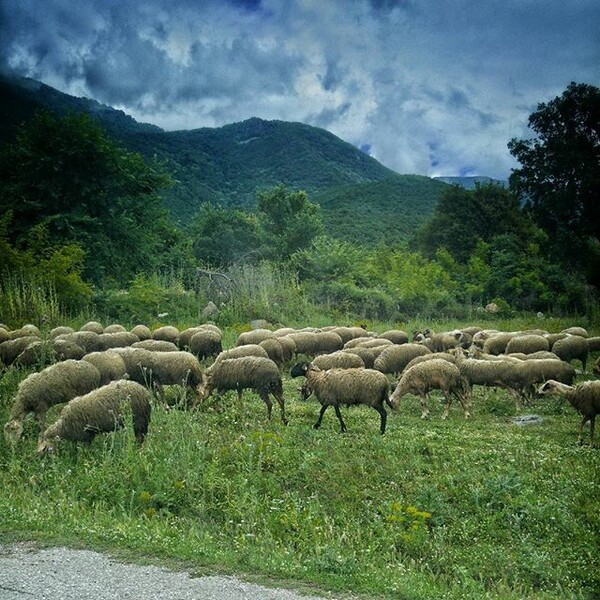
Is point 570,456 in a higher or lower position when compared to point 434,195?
lower

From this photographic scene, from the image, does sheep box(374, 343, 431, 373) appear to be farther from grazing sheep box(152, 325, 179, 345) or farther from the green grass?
grazing sheep box(152, 325, 179, 345)

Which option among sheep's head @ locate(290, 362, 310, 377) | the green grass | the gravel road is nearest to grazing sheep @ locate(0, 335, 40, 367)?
the green grass

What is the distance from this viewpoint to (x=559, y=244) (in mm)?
32656

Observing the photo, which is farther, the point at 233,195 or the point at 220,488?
the point at 233,195

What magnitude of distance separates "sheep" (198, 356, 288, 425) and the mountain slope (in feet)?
145

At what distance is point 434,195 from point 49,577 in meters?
80.9

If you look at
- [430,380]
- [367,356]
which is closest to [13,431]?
[430,380]

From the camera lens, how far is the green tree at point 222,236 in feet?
192

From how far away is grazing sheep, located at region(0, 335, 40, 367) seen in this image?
613 inches

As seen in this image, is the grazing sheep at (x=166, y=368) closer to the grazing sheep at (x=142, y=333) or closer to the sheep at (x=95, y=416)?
the sheep at (x=95, y=416)

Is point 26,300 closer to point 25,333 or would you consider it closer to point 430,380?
point 25,333

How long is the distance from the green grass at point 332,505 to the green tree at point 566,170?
20369 millimetres

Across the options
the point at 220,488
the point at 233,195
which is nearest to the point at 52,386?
the point at 220,488

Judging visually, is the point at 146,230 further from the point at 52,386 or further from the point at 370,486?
the point at 370,486
